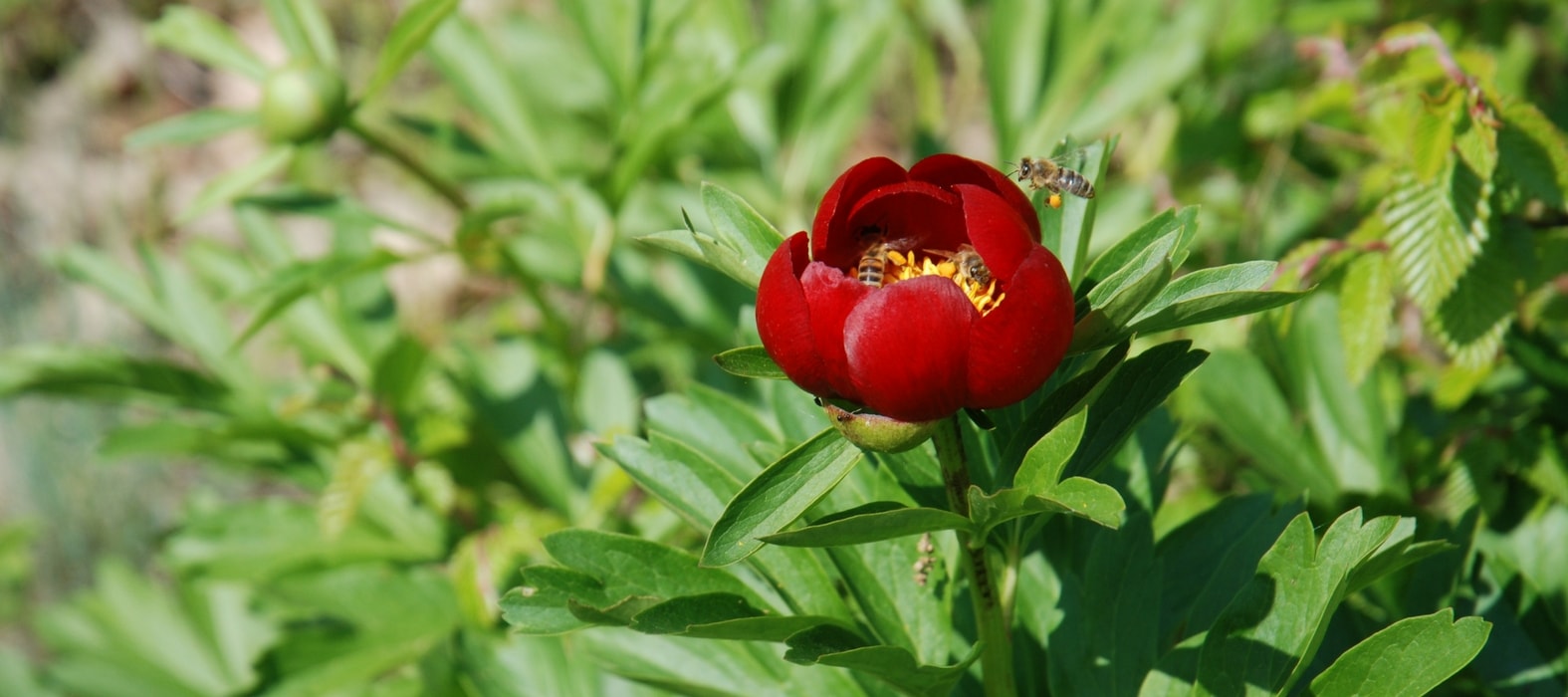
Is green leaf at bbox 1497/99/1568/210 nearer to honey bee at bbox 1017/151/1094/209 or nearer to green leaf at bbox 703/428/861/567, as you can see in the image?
honey bee at bbox 1017/151/1094/209

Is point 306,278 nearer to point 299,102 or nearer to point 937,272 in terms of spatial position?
point 299,102

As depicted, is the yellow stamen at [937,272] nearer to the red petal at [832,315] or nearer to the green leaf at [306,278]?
the red petal at [832,315]

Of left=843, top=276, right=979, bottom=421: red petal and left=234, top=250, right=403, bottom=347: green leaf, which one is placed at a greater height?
left=234, top=250, right=403, bottom=347: green leaf

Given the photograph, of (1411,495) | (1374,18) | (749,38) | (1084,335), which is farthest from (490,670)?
(1374,18)

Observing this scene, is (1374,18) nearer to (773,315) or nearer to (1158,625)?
(1158,625)

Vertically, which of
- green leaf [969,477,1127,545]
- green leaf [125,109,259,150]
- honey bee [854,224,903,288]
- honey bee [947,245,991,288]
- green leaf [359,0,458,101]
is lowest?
green leaf [969,477,1127,545]

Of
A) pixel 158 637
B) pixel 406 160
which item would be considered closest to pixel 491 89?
pixel 406 160

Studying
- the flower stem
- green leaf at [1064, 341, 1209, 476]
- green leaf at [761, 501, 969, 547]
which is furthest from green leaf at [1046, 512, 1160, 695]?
green leaf at [761, 501, 969, 547]
